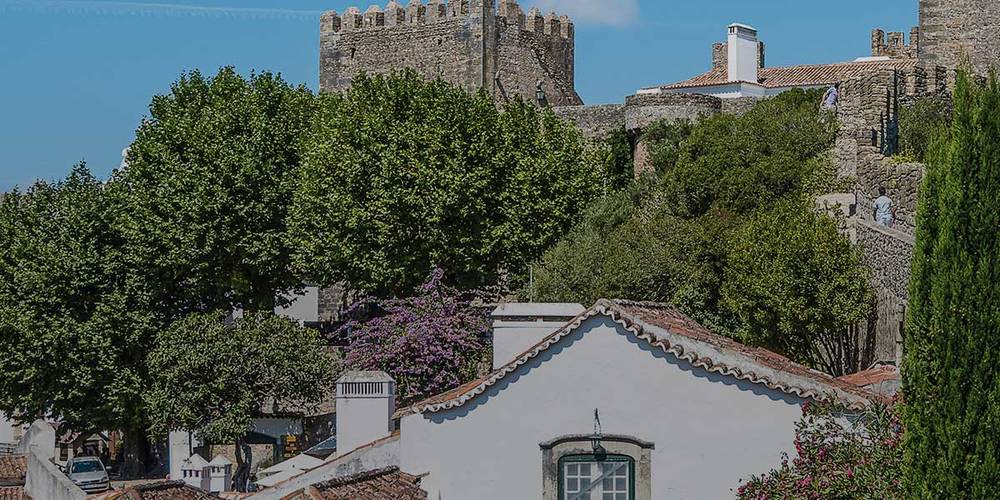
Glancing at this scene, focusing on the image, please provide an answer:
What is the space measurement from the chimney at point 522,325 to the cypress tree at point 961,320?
23.3 feet

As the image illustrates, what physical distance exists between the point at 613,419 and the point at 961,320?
5.42 m

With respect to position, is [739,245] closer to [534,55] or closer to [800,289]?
[800,289]

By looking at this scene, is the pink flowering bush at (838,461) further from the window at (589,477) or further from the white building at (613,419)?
the window at (589,477)

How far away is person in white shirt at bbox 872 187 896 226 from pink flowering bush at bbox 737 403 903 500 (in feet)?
37.7

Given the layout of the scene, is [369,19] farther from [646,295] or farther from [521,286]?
[646,295]

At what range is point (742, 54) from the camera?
53281 mm

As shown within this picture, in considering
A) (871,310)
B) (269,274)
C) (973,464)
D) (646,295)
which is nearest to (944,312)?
(973,464)

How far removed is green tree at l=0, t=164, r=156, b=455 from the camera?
39.1m

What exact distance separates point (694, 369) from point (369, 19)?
44.0 m

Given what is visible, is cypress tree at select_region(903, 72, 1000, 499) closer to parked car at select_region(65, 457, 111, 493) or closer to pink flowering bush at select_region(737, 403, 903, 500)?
pink flowering bush at select_region(737, 403, 903, 500)

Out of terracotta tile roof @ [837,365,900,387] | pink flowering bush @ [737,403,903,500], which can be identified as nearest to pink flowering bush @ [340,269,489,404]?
terracotta tile roof @ [837,365,900,387]

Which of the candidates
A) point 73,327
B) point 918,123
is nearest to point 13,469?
point 73,327

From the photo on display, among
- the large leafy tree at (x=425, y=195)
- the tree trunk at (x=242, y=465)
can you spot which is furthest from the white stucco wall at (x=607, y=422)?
the large leafy tree at (x=425, y=195)

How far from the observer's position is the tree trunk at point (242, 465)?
34.5 meters
